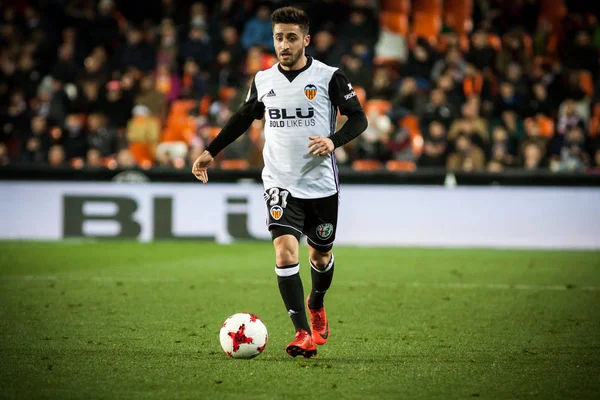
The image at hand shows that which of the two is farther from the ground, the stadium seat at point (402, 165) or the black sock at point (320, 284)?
the black sock at point (320, 284)

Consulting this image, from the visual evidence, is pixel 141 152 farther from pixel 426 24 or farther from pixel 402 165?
pixel 426 24

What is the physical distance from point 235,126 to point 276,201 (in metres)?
0.66

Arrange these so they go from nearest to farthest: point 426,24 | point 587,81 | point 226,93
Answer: point 226,93, point 587,81, point 426,24

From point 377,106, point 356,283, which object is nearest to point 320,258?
point 356,283

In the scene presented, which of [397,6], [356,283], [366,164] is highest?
[397,6]

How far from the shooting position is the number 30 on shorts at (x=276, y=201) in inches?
239

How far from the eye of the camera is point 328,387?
→ 16.4 feet

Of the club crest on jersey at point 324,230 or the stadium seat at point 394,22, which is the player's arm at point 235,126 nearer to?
the club crest on jersey at point 324,230

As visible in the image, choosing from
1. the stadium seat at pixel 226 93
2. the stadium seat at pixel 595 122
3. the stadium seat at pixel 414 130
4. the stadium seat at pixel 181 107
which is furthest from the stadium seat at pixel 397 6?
the stadium seat at pixel 181 107

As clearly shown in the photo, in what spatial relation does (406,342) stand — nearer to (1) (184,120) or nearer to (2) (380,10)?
(1) (184,120)

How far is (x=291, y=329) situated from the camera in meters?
7.14

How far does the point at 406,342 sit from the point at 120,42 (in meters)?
14.4

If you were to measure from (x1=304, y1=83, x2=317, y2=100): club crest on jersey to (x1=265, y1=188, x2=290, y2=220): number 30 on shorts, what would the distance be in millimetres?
638

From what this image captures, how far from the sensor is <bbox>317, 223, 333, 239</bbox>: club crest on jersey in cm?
627
